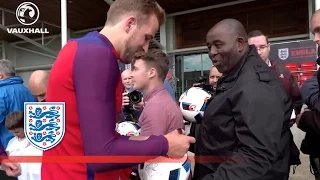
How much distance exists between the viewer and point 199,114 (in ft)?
5.69

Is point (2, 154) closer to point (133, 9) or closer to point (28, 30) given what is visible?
point (133, 9)

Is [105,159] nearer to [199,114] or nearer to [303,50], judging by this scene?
[199,114]

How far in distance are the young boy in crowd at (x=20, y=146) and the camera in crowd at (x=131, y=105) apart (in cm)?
79

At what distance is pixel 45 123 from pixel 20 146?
121 centimetres

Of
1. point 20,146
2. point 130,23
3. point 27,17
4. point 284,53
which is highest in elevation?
point 27,17

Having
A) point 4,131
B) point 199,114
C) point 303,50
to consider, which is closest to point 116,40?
point 199,114

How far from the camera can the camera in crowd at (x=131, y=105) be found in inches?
106

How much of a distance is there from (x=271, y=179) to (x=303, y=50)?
7428mm

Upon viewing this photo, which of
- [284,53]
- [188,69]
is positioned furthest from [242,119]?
[188,69]

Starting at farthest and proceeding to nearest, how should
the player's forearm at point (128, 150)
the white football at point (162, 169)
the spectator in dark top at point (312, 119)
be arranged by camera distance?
the spectator in dark top at point (312, 119) → the white football at point (162, 169) → the player's forearm at point (128, 150)

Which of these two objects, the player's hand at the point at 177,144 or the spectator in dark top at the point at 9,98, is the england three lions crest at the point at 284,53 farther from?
the player's hand at the point at 177,144

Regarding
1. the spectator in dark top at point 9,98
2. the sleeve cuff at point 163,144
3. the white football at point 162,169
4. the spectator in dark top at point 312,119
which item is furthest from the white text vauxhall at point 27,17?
the sleeve cuff at point 163,144

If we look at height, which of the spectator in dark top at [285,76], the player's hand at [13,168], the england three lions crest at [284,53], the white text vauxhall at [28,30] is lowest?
the player's hand at [13,168]

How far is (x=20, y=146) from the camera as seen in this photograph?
7.66ft
